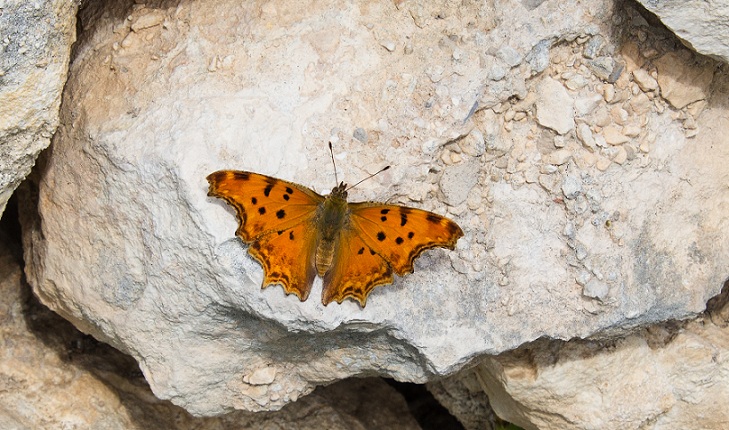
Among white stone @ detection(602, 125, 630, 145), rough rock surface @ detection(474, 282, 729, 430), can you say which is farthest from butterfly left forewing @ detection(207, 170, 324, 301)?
white stone @ detection(602, 125, 630, 145)

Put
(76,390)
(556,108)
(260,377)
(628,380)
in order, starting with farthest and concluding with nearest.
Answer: (76,390)
(628,380)
(260,377)
(556,108)

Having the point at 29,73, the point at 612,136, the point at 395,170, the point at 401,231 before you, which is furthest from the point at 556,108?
the point at 29,73

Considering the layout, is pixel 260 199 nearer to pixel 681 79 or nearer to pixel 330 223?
pixel 330 223

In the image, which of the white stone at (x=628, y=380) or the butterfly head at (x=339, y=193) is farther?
the white stone at (x=628, y=380)

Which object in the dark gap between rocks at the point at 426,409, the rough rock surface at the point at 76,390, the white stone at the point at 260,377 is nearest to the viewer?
the white stone at the point at 260,377

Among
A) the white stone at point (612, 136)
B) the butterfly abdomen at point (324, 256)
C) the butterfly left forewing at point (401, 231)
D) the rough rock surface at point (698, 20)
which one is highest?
the rough rock surface at point (698, 20)

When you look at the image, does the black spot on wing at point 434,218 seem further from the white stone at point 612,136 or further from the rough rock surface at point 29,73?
the rough rock surface at point 29,73

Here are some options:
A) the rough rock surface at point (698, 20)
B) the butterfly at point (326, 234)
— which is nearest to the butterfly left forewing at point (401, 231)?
the butterfly at point (326, 234)

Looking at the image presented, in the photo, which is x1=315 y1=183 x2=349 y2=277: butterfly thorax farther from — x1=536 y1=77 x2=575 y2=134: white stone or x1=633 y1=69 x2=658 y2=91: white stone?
x1=633 y1=69 x2=658 y2=91: white stone
